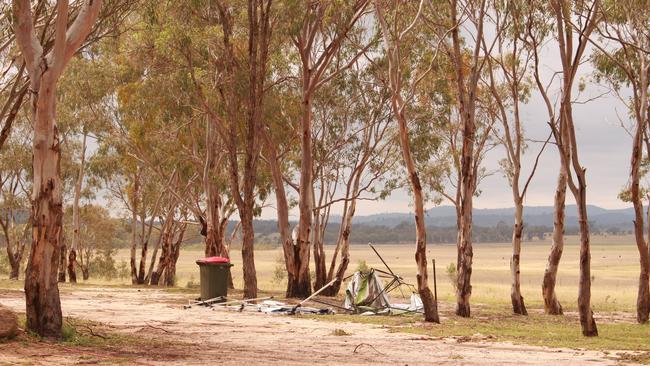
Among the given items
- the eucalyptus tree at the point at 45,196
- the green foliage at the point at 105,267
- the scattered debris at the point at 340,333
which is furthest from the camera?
the green foliage at the point at 105,267

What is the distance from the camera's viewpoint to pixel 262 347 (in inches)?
460

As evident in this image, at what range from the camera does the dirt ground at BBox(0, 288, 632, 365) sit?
9.93m

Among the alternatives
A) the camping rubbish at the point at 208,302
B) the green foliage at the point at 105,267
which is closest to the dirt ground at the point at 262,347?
the camping rubbish at the point at 208,302

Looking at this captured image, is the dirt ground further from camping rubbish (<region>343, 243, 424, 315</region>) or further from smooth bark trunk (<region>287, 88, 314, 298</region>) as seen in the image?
smooth bark trunk (<region>287, 88, 314, 298</region>)

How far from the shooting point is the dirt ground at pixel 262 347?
9.93 meters

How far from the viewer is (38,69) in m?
11.0

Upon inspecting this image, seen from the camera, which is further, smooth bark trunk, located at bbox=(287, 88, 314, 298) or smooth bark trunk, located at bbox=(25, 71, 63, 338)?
smooth bark trunk, located at bbox=(287, 88, 314, 298)

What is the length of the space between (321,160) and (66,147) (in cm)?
1368

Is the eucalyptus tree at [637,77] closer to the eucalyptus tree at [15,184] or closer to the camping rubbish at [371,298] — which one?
the camping rubbish at [371,298]

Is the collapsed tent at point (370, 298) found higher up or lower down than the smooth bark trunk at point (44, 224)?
lower down

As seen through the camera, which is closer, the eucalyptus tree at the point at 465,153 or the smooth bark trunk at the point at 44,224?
the smooth bark trunk at the point at 44,224

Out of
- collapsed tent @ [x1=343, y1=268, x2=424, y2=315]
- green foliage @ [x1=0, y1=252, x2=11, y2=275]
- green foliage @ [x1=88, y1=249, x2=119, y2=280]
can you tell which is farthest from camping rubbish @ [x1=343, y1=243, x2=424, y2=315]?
green foliage @ [x1=0, y1=252, x2=11, y2=275]

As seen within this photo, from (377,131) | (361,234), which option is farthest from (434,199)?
(361,234)

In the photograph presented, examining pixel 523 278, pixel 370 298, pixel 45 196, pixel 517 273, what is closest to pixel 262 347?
pixel 45 196
